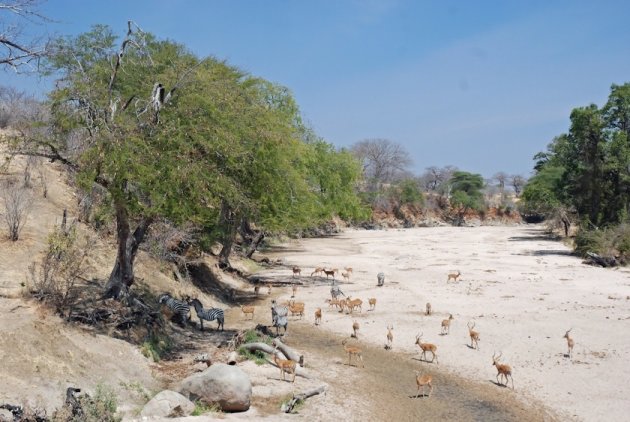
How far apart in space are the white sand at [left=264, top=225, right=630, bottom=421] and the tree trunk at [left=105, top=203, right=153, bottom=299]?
23.7ft

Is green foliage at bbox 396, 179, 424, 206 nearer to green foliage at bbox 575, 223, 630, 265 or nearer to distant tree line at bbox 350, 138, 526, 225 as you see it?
distant tree line at bbox 350, 138, 526, 225

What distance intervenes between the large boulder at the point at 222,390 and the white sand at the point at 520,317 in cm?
639

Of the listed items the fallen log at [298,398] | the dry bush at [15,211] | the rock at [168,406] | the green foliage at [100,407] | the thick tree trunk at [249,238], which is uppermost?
the dry bush at [15,211]

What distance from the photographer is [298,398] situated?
11.9m

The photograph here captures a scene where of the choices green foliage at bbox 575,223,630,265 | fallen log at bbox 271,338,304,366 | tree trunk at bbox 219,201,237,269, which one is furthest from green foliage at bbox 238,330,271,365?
green foliage at bbox 575,223,630,265

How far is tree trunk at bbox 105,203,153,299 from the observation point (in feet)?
52.3

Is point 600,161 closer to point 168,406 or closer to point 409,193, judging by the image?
point 168,406

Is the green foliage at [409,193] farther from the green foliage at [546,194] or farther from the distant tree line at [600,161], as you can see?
the distant tree line at [600,161]

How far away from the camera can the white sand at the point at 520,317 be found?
13578 millimetres

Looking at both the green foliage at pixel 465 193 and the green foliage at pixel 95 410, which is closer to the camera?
the green foliage at pixel 95 410

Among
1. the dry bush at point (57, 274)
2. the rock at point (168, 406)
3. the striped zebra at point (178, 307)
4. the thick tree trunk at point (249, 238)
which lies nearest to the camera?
the rock at point (168, 406)

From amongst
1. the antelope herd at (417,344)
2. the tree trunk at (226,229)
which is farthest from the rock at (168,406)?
the tree trunk at (226,229)

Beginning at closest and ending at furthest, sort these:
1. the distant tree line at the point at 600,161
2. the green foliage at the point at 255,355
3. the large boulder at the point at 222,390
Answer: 1. the large boulder at the point at 222,390
2. the green foliage at the point at 255,355
3. the distant tree line at the point at 600,161

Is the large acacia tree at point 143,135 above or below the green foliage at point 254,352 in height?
above
